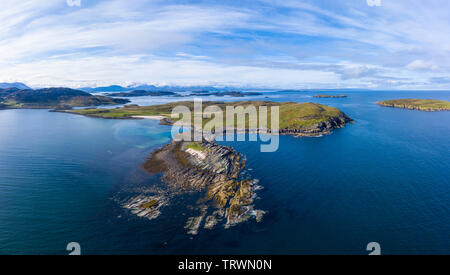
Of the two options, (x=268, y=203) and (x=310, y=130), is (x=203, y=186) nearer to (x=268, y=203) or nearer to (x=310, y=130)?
(x=268, y=203)

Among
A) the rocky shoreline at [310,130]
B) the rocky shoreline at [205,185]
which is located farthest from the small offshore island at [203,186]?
the rocky shoreline at [310,130]

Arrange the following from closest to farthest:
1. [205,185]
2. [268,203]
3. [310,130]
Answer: [268,203]
[205,185]
[310,130]

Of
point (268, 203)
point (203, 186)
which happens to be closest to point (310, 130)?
point (268, 203)

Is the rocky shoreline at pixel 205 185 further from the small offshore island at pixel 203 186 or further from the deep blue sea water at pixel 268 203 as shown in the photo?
the deep blue sea water at pixel 268 203

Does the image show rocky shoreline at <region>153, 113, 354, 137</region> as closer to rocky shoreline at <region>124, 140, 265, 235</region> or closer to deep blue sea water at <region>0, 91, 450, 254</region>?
deep blue sea water at <region>0, 91, 450, 254</region>

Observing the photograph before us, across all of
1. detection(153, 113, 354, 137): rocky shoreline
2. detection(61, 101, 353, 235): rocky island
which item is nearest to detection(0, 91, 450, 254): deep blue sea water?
detection(61, 101, 353, 235): rocky island

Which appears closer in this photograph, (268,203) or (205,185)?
(268,203)
